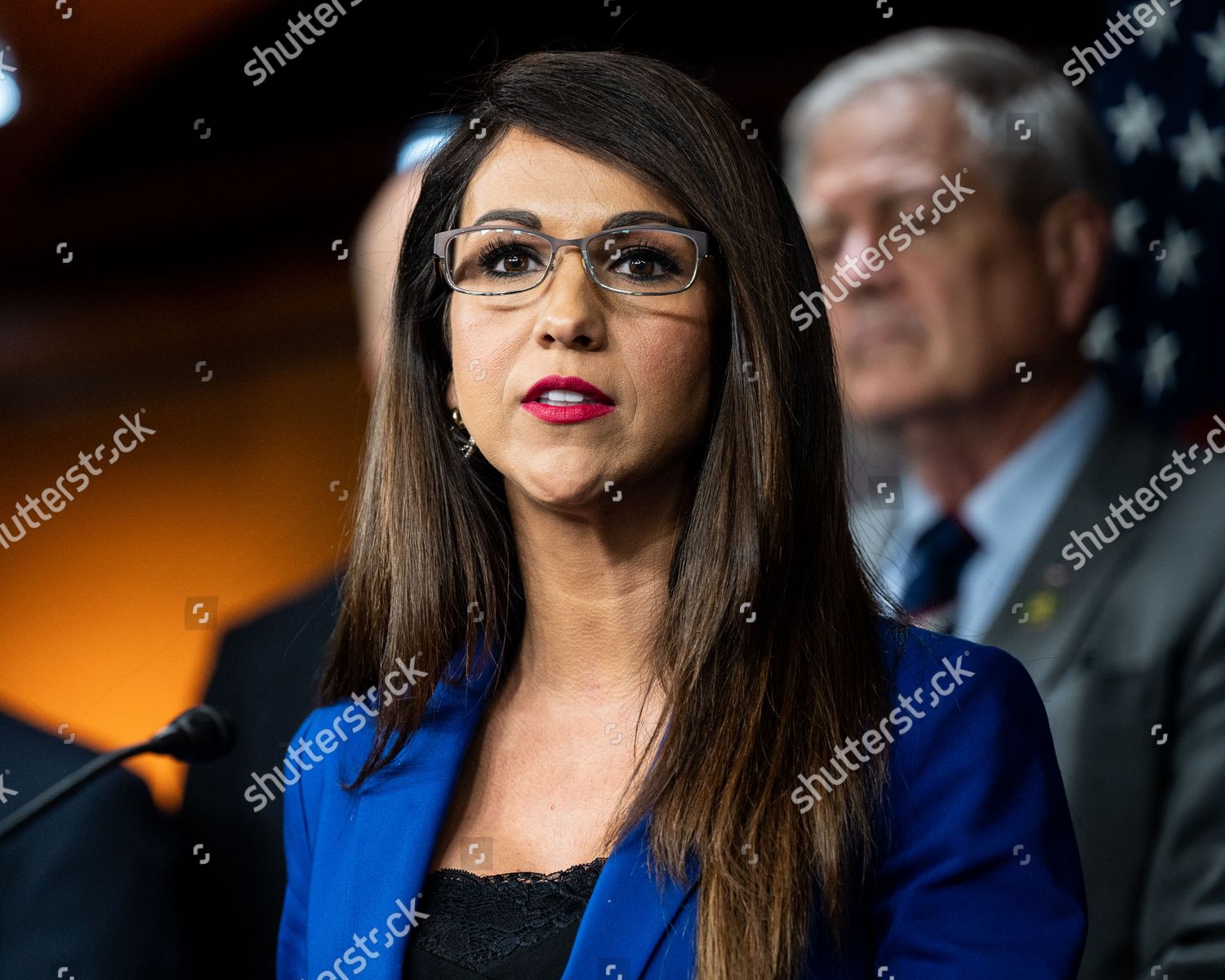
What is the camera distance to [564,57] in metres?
1.39

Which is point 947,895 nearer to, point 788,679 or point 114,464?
point 788,679

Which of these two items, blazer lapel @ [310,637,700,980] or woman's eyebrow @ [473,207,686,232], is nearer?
blazer lapel @ [310,637,700,980]

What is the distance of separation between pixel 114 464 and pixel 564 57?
1261mm

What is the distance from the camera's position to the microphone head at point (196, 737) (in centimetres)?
146

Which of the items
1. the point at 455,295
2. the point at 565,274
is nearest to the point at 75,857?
the point at 455,295
